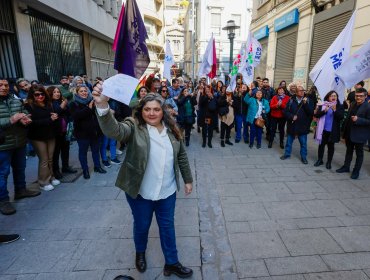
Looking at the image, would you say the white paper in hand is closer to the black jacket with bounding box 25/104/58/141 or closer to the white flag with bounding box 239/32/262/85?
the black jacket with bounding box 25/104/58/141

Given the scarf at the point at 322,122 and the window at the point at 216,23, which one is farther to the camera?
the window at the point at 216,23

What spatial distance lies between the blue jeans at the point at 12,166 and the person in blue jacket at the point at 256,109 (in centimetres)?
581

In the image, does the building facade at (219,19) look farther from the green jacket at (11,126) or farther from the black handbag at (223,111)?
the green jacket at (11,126)

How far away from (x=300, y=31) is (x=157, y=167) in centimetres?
1132

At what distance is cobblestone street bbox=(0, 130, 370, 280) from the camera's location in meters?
2.87

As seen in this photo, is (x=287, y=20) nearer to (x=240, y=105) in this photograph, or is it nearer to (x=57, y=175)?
(x=240, y=105)

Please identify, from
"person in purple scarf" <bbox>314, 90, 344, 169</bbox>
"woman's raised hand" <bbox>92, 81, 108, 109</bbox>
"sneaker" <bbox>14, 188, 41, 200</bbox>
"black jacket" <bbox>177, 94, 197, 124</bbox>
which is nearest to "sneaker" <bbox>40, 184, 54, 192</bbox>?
"sneaker" <bbox>14, 188, 41, 200</bbox>

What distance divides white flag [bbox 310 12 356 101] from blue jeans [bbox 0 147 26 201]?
5.67 meters

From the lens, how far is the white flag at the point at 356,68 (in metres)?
4.62

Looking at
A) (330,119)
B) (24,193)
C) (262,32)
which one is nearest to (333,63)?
(330,119)

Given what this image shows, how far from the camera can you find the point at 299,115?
6.35 meters

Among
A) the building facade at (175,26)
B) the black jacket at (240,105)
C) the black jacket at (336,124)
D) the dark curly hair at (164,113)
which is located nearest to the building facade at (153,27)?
the building facade at (175,26)

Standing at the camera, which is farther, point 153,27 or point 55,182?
point 153,27

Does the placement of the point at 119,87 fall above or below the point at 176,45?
below
